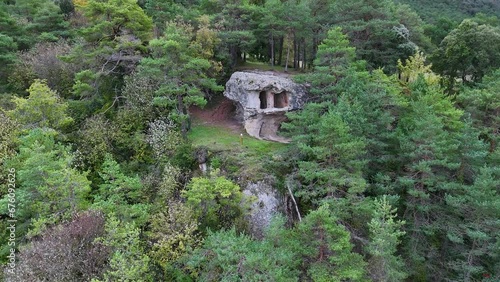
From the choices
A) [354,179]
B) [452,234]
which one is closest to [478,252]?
[452,234]

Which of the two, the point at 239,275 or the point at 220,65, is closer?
the point at 239,275

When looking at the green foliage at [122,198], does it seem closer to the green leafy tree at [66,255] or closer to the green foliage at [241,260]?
the green leafy tree at [66,255]

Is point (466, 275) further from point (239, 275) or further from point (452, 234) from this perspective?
point (239, 275)

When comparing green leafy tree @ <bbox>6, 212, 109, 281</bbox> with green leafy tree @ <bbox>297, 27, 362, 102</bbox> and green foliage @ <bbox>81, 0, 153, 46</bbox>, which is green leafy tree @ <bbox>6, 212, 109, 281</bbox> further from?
green leafy tree @ <bbox>297, 27, 362, 102</bbox>

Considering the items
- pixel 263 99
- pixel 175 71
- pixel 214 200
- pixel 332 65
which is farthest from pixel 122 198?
pixel 332 65

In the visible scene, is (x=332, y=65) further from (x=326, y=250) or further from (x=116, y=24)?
(x=116, y=24)

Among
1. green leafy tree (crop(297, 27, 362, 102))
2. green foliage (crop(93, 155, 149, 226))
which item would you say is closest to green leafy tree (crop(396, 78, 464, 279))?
green leafy tree (crop(297, 27, 362, 102))

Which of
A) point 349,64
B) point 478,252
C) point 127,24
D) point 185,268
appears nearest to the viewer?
point 185,268
